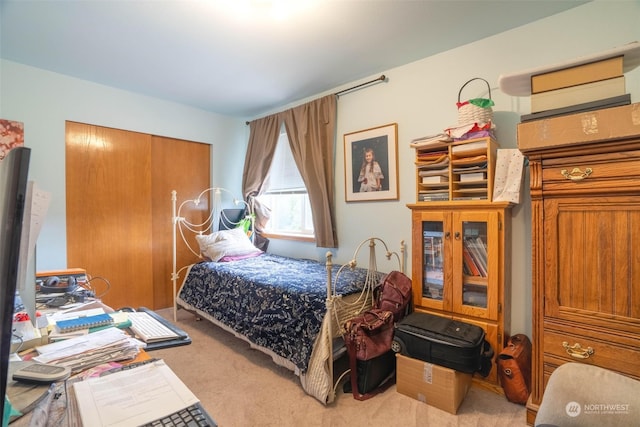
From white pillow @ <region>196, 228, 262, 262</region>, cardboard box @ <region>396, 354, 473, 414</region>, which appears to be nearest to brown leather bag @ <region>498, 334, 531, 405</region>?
cardboard box @ <region>396, 354, 473, 414</region>

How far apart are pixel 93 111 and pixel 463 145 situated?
3.45m

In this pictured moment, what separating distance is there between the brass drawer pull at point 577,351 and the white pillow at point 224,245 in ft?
9.22

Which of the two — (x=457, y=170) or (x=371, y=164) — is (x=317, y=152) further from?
(x=457, y=170)

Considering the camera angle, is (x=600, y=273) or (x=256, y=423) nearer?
(x=600, y=273)

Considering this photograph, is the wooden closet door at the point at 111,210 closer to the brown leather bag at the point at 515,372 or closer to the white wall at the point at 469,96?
the white wall at the point at 469,96

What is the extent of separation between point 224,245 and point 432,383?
2355 mm

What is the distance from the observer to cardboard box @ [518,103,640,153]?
1.35 meters

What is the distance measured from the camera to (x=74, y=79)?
115 inches

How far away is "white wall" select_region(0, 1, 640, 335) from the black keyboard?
7.20 feet

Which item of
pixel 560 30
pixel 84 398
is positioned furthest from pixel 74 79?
pixel 560 30

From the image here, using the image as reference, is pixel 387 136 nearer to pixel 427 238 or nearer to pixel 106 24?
pixel 427 238

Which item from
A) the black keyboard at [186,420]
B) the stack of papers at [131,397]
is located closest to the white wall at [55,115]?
the stack of papers at [131,397]

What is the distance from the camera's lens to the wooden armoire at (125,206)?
9.75 feet

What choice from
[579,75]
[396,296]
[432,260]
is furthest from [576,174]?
[396,296]
